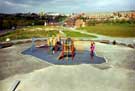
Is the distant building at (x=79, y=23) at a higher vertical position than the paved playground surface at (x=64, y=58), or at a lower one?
higher

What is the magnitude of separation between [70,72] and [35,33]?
104 cm

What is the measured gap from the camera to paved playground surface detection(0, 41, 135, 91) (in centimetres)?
409

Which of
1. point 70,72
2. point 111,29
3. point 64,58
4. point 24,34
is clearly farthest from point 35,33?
point 111,29

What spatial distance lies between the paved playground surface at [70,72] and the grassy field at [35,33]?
28 cm

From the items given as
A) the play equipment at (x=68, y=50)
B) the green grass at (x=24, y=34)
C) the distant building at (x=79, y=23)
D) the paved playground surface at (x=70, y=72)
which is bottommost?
the paved playground surface at (x=70, y=72)

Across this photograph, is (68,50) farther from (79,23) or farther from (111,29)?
(111,29)

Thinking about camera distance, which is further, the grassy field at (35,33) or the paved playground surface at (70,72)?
the grassy field at (35,33)

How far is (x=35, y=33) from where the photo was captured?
5039mm

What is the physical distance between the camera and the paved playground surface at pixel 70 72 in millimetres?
4086

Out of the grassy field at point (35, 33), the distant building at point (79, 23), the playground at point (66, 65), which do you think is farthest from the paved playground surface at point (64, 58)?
the distant building at point (79, 23)

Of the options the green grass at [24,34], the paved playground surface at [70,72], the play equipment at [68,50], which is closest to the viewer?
the paved playground surface at [70,72]

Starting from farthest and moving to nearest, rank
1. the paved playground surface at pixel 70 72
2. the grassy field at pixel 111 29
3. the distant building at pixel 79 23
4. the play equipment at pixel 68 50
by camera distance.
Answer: the play equipment at pixel 68 50
the distant building at pixel 79 23
the grassy field at pixel 111 29
the paved playground surface at pixel 70 72

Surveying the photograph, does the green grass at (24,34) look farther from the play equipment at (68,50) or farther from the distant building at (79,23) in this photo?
the distant building at (79,23)

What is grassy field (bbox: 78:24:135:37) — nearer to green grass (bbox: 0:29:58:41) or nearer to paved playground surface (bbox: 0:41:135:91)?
paved playground surface (bbox: 0:41:135:91)
